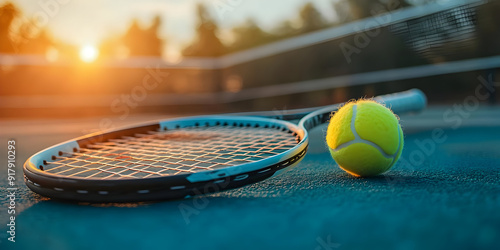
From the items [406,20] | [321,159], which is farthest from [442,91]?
[321,159]

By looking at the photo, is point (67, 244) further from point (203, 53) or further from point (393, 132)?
point (203, 53)

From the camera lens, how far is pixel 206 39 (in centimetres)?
1345

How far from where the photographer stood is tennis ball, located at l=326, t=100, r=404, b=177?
4.75 ft

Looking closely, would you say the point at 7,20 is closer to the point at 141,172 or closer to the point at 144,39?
the point at 144,39

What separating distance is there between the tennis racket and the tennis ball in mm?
151

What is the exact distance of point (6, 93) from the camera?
26.7ft

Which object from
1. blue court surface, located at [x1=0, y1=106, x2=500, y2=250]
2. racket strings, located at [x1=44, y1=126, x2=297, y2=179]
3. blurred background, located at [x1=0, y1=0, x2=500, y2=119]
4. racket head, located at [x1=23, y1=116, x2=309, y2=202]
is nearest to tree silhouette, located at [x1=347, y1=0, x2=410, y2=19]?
blurred background, located at [x1=0, y1=0, x2=500, y2=119]

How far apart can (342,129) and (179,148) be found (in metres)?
0.93

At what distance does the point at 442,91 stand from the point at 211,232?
5.16 meters

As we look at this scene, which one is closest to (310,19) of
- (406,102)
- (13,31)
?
(13,31)

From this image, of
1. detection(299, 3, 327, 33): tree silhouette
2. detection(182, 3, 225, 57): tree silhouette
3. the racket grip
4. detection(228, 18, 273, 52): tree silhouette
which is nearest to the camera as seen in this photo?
the racket grip

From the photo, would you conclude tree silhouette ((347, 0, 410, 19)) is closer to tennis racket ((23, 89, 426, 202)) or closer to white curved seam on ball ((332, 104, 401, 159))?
tennis racket ((23, 89, 426, 202))

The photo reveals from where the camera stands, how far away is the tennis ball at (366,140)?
4.75ft

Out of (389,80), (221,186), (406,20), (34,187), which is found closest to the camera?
(221,186)
